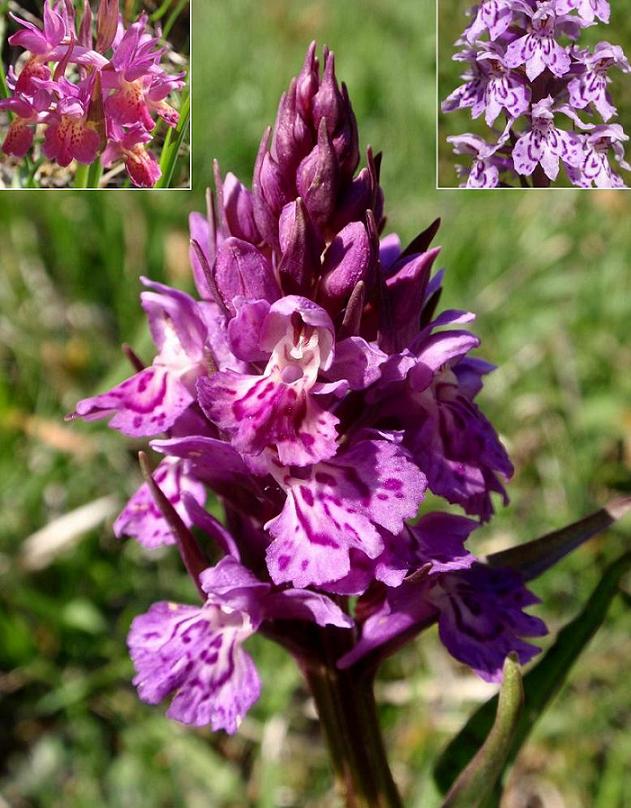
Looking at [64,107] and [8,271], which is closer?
[64,107]

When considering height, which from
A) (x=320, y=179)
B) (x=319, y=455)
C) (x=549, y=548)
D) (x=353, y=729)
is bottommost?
(x=353, y=729)

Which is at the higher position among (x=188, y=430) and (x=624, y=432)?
(x=188, y=430)

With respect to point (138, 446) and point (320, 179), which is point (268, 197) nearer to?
point (320, 179)

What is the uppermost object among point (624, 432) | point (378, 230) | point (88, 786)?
point (378, 230)

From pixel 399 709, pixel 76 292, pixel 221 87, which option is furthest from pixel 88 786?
pixel 221 87

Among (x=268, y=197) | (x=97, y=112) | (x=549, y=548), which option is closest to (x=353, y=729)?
(x=549, y=548)

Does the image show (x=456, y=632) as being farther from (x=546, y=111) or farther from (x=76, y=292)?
(x=76, y=292)

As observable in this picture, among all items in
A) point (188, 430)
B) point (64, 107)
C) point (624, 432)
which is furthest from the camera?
point (624, 432)

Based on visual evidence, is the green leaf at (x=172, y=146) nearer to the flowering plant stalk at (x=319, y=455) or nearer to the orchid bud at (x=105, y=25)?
the orchid bud at (x=105, y=25)
